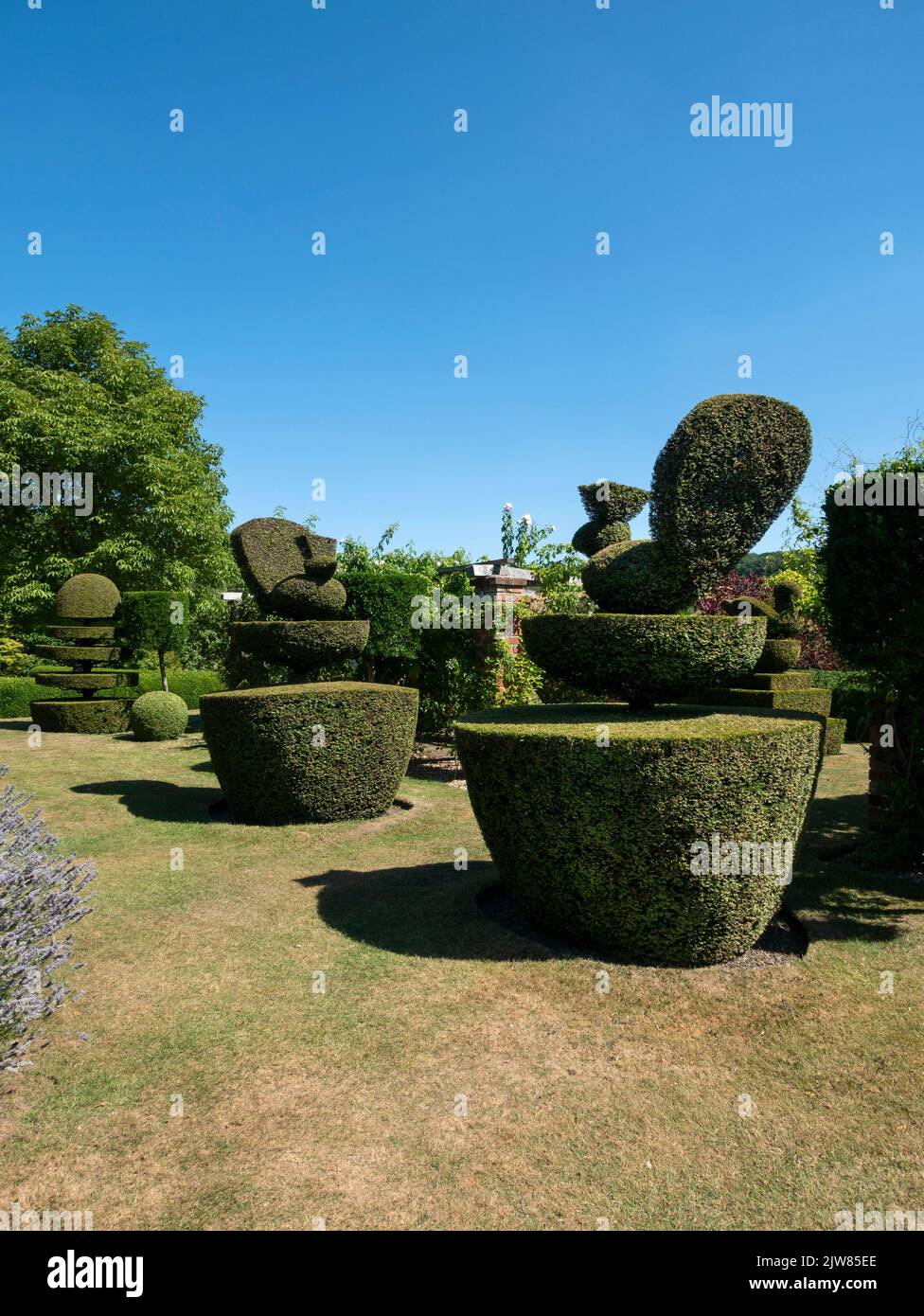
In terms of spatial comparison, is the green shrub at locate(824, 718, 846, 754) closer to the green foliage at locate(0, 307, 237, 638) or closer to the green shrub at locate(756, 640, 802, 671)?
the green shrub at locate(756, 640, 802, 671)

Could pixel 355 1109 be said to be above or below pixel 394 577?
below

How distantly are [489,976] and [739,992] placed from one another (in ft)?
5.86

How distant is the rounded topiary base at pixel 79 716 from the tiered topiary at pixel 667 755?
16.2 metres

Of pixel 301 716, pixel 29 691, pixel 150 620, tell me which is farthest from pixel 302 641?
pixel 29 691

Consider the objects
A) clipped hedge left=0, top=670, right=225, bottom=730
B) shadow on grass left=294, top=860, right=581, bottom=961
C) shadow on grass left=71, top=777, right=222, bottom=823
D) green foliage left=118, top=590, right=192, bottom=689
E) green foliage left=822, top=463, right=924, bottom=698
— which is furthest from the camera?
green foliage left=118, top=590, right=192, bottom=689

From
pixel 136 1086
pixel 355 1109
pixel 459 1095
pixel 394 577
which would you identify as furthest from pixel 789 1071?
pixel 394 577

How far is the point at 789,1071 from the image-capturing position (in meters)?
→ 4.17

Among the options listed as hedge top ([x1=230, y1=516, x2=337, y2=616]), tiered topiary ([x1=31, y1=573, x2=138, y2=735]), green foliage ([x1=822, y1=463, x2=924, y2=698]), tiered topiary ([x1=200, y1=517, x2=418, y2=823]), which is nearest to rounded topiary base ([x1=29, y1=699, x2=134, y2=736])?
tiered topiary ([x1=31, y1=573, x2=138, y2=735])

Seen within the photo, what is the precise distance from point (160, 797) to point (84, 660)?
10.5m

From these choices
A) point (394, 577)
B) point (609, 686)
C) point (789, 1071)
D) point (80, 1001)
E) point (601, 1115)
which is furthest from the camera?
point (394, 577)

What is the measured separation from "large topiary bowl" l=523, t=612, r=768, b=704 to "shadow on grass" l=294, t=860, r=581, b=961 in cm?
223

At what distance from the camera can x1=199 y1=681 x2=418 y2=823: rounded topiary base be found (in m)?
9.27

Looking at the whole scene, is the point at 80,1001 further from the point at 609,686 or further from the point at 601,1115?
the point at 609,686

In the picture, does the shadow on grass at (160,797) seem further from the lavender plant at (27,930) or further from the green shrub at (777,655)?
the green shrub at (777,655)
